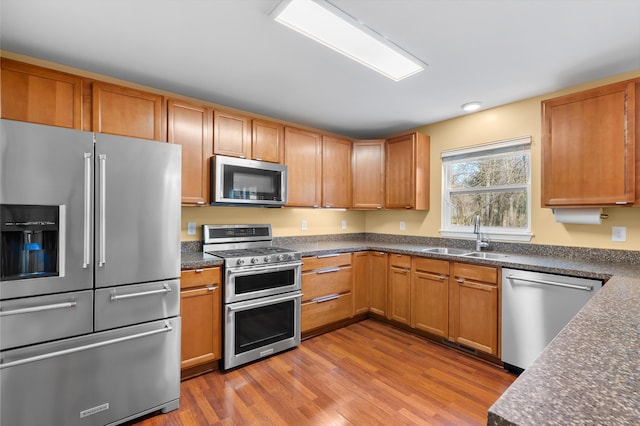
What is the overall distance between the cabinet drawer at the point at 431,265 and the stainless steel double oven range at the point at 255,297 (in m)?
1.22

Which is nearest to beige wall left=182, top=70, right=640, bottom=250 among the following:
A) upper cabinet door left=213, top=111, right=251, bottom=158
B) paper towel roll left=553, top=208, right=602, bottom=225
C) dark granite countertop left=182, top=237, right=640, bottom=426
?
paper towel roll left=553, top=208, right=602, bottom=225

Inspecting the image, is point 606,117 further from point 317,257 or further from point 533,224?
point 317,257

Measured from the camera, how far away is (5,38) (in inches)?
78.3

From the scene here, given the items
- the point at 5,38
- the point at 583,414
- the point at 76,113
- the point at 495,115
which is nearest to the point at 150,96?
the point at 76,113

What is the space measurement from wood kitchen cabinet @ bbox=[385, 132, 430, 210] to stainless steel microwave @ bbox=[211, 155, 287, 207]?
1.42m

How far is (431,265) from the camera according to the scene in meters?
3.03

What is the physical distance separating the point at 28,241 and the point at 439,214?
142 inches

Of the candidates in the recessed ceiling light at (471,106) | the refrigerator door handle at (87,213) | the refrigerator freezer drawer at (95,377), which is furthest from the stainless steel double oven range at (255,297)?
the recessed ceiling light at (471,106)

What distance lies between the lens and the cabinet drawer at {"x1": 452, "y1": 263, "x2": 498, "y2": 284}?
2.59 m

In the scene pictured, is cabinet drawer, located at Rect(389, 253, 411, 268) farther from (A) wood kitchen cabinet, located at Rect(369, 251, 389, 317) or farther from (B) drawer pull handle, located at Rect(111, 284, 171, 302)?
(B) drawer pull handle, located at Rect(111, 284, 171, 302)

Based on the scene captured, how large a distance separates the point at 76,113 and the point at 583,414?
9.65ft

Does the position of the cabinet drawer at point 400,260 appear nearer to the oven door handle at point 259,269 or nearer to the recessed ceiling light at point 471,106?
the oven door handle at point 259,269

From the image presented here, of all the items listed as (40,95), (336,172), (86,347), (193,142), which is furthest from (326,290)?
(40,95)

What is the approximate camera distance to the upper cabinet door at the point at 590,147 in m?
2.17
